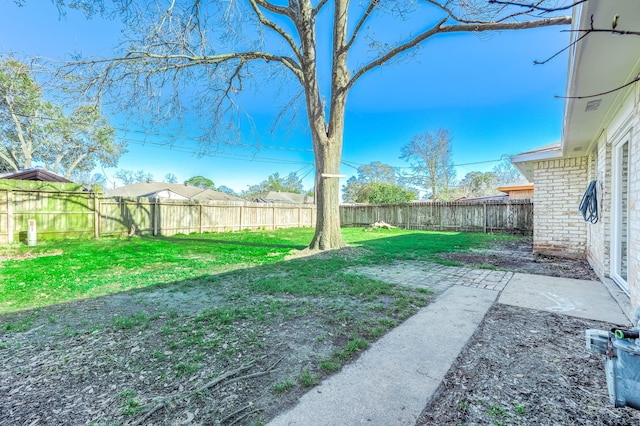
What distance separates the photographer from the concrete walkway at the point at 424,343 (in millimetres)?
1480

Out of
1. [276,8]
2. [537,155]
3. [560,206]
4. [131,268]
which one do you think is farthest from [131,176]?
[560,206]

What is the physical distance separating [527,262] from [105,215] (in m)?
12.5

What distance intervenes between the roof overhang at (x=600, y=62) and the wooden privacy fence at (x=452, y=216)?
349 inches

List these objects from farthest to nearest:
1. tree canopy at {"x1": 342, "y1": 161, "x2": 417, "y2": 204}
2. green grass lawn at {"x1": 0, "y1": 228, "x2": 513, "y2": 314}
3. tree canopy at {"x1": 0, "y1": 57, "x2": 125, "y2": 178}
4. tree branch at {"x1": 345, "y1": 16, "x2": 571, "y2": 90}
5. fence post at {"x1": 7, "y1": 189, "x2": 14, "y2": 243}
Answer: tree canopy at {"x1": 342, "y1": 161, "x2": 417, "y2": 204} < tree canopy at {"x1": 0, "y1": 57, "x2": 125, "y2": 178} < fence post at {"x1": 7, "y1": 189, "x2": 14, "y2": 243} < tree branch at {"x1": 345, "y1": 16, "x2": 571, "y2": 90} < green grass lawn at {"x1": 0, "y1": 228, "x2": 513, "y2": 314}

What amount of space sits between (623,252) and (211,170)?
1233 inches

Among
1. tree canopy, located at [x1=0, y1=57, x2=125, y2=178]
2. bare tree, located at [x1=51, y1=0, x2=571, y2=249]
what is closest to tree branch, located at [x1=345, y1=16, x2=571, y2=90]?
bare tree, located at [x1=51, y1=0, x2=571, y2=249]

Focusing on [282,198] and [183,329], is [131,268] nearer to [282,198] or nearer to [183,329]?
[183,329]

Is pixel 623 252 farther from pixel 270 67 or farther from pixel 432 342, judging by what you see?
pixel 270 67

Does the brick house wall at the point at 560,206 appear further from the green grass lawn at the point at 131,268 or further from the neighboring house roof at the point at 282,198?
the neighboring house roof at the point at 282,198

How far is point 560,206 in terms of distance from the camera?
6293mm

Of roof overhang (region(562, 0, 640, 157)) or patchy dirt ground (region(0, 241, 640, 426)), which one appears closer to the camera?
patchy dirt ground (region(0, 241, 640, 426))

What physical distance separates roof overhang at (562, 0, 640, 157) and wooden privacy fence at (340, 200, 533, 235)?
8.87m

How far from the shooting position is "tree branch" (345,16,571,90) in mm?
4594

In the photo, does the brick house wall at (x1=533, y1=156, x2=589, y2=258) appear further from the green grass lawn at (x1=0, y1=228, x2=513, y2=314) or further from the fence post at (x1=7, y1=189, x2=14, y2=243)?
the fence post at (x1=7, y1=189, x2=14, y2=243)
